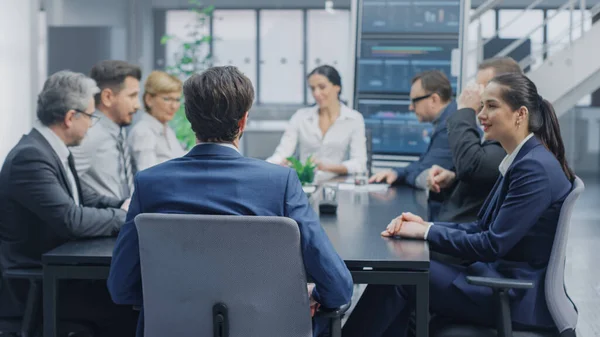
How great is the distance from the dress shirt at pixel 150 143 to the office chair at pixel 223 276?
238cm

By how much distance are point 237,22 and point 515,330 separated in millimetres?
8718

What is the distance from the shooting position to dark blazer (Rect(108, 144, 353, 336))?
A: 2199 millimetres

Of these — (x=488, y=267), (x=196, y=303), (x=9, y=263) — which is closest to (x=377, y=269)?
(x=488, y=267)

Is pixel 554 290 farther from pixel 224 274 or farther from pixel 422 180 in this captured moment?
pixel 422 180

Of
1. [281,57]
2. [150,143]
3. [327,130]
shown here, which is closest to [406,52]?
[327,130]

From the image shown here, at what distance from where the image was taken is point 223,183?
2205 millimetres

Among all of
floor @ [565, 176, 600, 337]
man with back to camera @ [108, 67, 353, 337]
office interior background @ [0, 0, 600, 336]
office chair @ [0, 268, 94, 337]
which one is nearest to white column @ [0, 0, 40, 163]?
office interior background @ [0, 0, 600, 336]

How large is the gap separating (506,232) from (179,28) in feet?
25.9

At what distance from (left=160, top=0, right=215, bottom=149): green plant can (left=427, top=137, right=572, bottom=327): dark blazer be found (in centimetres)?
591

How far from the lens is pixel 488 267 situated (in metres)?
2.94

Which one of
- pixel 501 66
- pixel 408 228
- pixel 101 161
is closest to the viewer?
pixel 408 228

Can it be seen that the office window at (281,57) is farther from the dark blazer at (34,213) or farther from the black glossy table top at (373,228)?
the dark blazer at (34,213)

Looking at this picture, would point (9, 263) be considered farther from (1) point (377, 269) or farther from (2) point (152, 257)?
(1) point (377, 269)

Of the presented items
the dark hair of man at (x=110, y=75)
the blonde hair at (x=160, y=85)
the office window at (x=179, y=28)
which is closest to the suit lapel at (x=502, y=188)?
the dark hair of man at (x=110, y=75)
